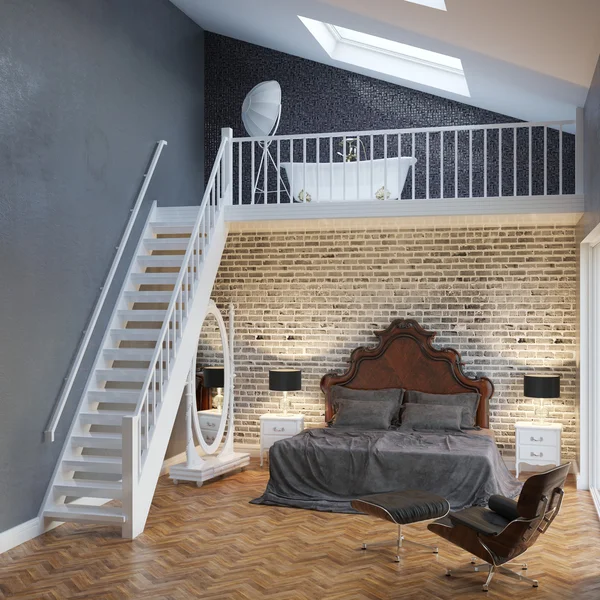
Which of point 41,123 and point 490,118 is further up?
point 490,118

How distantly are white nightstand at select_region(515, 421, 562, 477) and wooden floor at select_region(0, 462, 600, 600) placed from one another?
108 centimetres

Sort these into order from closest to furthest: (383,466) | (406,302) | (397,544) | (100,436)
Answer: (397,544), (100,436), (383,466), (406,302)

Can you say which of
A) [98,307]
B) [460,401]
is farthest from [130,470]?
[460,401]

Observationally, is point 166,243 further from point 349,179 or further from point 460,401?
point 460,401

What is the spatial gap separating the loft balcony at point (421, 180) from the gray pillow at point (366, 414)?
210 cm

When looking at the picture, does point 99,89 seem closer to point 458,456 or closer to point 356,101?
point 356,101

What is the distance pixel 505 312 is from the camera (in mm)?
8812

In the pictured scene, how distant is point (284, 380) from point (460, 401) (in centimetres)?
206

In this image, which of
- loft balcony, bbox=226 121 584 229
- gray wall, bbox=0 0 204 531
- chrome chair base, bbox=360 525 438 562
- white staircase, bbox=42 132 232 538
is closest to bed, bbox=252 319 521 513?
chrome chair base, bbox=360 525 438 562

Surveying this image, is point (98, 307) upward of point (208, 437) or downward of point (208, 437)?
upward

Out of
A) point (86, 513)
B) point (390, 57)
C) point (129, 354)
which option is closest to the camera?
point (86, 513)

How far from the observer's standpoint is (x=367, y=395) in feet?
28.8

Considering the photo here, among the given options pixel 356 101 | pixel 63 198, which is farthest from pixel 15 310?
pixel 356 101

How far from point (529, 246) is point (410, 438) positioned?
282 cm
